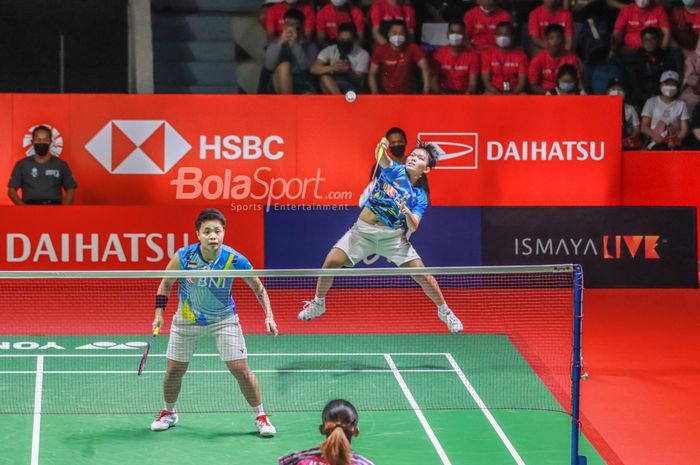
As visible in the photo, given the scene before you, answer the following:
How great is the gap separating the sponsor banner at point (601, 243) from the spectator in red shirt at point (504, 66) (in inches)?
111

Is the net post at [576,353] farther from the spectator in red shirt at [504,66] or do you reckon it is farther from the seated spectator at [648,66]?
the seated spectator at [648,66]

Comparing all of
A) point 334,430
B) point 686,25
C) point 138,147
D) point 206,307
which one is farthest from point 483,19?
point 334,430

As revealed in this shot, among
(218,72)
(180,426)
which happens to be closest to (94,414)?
(180,426)

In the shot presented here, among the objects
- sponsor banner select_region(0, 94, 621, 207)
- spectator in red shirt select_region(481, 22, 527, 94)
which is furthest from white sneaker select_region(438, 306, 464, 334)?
spectator in red shirt select_region(481, 22, 527, 94)

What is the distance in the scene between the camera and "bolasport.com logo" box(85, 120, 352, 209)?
1638 cm

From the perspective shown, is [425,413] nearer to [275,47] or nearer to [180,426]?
[180,426]

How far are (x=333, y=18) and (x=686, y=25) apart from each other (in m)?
5.56

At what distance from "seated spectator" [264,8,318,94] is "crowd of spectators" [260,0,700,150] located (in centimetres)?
1

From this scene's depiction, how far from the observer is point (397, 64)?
17.4 metres

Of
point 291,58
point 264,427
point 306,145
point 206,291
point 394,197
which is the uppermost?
point 291,58

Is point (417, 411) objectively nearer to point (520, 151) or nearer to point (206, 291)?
point (206, 291)

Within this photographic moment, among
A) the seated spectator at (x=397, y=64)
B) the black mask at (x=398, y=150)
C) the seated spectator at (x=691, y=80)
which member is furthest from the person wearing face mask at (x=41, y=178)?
the seated spectator at (x=691, y=80)

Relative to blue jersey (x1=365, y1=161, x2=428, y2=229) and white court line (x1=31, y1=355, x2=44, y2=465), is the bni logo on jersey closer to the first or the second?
blue jersey (x1=365, y1=161, x2=428, y2=229)

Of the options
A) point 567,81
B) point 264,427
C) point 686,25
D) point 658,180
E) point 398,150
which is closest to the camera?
point 264,427
